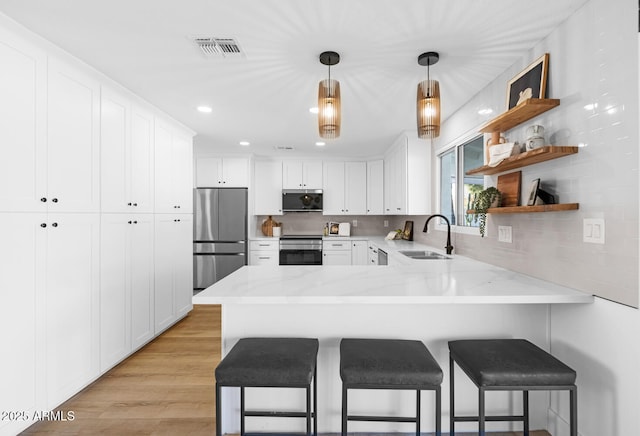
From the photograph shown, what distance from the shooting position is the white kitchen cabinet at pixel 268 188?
5.52 m

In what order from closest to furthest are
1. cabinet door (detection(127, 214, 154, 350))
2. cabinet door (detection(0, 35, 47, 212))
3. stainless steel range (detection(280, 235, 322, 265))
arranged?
cabinet door (detection(0, 35, 47, 212)), cabinet door (detection(127, 214, 154, 350)), stainless steel range (detection(280, 235, 322, 265))

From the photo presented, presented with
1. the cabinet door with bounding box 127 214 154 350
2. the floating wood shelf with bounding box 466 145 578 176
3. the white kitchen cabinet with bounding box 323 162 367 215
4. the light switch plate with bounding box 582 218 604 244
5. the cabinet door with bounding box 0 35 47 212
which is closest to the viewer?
the light switch plate with bounding box 582 218 604 244

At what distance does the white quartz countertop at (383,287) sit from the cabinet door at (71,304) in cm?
108

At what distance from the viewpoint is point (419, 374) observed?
1362 mm

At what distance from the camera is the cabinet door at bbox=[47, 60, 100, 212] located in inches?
77.7

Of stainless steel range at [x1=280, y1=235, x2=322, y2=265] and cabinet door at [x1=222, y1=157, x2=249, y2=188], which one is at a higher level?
cabinet door at [x1=222, y1=157, x2=249, y2=188]

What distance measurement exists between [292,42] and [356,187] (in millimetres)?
3773

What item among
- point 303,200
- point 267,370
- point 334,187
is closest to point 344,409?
point 267,370

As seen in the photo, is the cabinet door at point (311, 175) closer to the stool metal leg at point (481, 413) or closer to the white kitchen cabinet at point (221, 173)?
the white kitchen cabinet at point (221, 173)

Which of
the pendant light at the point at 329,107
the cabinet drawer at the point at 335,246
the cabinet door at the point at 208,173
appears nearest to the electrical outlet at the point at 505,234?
A: the pendant light at the point at 329,107

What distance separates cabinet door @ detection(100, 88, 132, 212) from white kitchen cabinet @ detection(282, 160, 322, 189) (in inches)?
117

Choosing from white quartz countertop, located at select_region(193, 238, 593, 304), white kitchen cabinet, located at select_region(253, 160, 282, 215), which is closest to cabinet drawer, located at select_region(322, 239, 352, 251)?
white kitchen cabinet, located at select_region(253, 160, 282, 215)

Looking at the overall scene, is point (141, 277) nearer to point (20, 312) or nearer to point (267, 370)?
point (20, 312)

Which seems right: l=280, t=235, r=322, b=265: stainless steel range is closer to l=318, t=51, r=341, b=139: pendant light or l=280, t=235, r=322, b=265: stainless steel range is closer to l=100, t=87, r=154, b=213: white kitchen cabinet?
l=100, t=87, r=154, b=213: white kitchen cabinet
